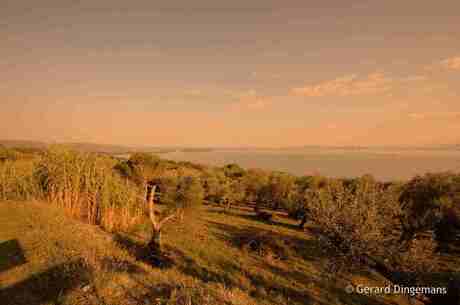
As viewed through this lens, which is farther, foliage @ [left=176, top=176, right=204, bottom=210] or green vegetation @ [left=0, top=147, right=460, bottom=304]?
foliage @ [left=176, top=176, right=204, bottom=210]

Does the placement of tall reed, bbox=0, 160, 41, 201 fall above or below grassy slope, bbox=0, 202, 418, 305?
above

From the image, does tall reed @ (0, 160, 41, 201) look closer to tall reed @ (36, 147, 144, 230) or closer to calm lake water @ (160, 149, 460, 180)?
tall reed @ (36, 147, 144, 230)

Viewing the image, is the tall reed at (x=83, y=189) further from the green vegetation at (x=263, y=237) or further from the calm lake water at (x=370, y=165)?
the calm lake water at (x=370, y=165)

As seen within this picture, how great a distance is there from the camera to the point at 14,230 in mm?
7922

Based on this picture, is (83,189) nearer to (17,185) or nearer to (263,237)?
(17,185)

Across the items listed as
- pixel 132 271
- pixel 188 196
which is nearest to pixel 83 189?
pixel 132 271

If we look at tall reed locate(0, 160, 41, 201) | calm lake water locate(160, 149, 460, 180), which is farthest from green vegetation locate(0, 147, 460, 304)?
calm lake water locate(160, 149, 460, 180)

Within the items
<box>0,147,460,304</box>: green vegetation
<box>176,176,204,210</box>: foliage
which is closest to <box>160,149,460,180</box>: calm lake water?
<box>0,147,460,304</box>: green vegetation

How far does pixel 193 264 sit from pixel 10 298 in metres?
7.72

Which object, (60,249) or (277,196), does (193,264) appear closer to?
(60,249)

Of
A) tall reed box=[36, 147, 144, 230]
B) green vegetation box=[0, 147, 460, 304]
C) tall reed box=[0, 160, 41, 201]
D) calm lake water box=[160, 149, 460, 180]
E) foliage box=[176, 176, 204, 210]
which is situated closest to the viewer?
green vegetation box=[0, 147, 460, 304]

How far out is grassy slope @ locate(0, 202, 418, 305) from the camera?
478cm

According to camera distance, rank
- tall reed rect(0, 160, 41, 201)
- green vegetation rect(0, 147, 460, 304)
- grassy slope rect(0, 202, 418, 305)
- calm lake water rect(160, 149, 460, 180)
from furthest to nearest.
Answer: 1. calm lake water rect(160, 149, 460, 180)
2. tall reed rect(0, 160, 41, 201)
3. green vegetation rect(0, 147, 460, 304)
4. grassy slope rect(0, 202, 418, 305)

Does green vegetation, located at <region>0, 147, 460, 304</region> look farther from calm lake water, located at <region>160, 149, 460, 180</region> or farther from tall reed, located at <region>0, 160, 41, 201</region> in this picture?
calm lake water, located at <region>160, 149, 460, 180</region>
